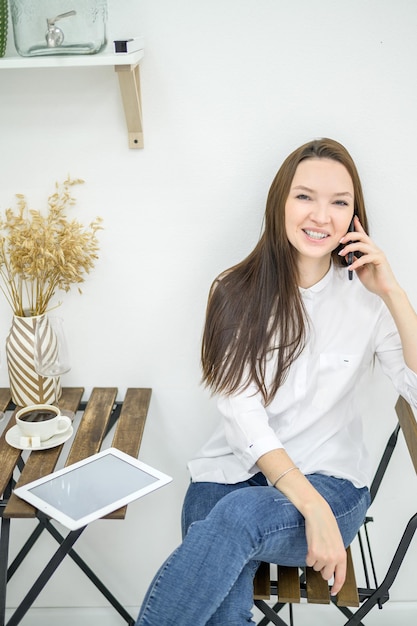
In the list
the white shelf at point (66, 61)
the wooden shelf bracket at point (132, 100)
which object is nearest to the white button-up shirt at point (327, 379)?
the wooden shelf bracket at point (132, 100)

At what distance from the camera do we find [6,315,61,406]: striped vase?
6.41ft

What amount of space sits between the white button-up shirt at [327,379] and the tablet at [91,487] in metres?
0.26

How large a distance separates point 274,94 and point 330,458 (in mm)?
966

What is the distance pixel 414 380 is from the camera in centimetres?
176

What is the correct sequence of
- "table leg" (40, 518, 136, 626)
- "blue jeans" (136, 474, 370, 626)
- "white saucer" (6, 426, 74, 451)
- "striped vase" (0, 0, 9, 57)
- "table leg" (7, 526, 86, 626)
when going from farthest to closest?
"table leg" (40, 518, 136, 626) → "white saucer" (6, 426, 74, 451) → "striped vase" (0, 0, 9, 57) → "table leg" (7, 526, 86, 626) → "blue jeans" (136, 474, 370, 626)

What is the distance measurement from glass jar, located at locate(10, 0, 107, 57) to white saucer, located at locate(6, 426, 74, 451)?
36.7 inches

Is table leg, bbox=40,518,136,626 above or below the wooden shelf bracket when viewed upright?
below

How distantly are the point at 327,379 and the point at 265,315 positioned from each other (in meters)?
0.24

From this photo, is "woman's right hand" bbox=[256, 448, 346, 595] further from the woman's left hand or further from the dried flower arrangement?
the dried flower arrangement

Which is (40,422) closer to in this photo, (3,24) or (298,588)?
(298,588)

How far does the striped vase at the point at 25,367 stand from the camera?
1.95 metres

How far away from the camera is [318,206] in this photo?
69.1 inches

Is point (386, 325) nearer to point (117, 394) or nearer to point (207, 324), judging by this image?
point (207, 324)

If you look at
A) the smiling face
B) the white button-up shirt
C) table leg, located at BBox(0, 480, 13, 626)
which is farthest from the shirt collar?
table leg, located at BBox(0, 480, 13, 626)
